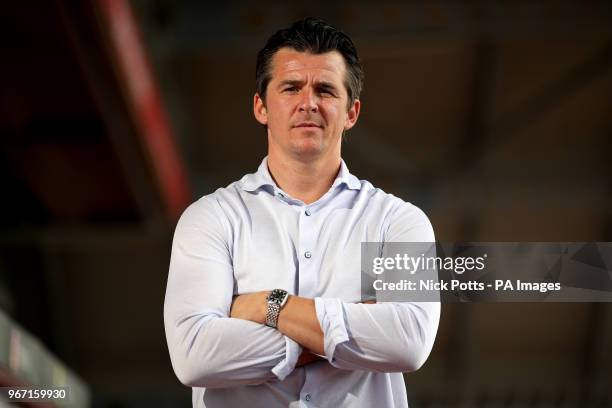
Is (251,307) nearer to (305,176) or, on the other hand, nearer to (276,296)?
(276,296)

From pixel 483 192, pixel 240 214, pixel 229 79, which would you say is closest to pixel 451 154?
pixel 483 192

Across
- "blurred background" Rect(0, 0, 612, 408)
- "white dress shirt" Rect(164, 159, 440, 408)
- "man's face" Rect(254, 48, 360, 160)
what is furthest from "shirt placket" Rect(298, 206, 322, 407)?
"blurred background" Rect(0, 0, 612, 408)

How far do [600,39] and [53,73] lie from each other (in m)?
4.01

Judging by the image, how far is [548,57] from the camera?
259 inches

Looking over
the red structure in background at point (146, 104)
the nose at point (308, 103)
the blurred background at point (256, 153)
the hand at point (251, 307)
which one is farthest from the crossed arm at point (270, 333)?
the blurred background at point (256, 153)

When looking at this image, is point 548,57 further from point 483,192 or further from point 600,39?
point 483,192

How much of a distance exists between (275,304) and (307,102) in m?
0.34

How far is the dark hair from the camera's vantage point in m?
1.51

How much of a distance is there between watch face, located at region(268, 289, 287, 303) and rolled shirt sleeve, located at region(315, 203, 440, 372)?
0.06m

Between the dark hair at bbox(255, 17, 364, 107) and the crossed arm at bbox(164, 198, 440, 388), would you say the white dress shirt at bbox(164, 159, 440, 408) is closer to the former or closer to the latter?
the crossed arm at bbox(164, 198, 440, 388)

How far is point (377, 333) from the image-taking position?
4.63ft

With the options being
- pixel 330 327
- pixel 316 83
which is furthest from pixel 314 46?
pixel 330 327

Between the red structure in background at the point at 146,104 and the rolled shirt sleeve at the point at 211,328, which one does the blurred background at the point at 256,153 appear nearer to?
the red structure in background at the point at 146,104

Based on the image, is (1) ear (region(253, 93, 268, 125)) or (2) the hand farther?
(1) ear (region(253, 93, 268, 125))
